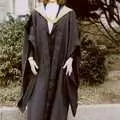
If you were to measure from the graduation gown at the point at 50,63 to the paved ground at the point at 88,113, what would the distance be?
1.28 meters

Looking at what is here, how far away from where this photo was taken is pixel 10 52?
886 centimetres

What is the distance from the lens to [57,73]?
6246 mm

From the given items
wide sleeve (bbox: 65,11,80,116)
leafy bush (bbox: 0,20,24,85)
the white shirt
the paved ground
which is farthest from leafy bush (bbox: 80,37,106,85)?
the white shirt

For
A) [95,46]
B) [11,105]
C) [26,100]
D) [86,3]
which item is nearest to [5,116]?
[11,105]

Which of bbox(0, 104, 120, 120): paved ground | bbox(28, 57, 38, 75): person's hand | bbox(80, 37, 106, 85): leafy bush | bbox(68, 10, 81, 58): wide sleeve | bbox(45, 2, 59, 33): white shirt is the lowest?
bbox(0, 104, 120, 120): paved ground

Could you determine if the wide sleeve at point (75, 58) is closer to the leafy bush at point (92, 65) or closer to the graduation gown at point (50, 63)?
the graduation gown at point (50, 63)

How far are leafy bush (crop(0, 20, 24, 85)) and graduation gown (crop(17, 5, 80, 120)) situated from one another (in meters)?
2.54

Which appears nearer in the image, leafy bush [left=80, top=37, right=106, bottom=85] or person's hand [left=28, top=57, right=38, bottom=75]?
person's hand [left=28, top=57, right=38, bottom=75]

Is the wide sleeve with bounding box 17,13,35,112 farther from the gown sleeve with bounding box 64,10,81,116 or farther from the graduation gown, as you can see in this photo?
the gown sleeve with bounding box 64,10,81,116

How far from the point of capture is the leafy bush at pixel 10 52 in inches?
349

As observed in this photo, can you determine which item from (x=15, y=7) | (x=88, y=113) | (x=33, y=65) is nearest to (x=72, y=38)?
(x=33, y=65)

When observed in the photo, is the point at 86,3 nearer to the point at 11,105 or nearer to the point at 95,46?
the point at 95,46

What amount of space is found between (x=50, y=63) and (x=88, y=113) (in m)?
1.71

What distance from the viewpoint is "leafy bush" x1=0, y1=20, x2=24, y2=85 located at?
8.86 metres
